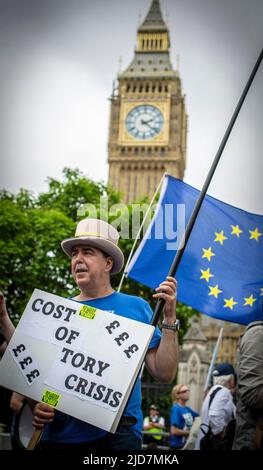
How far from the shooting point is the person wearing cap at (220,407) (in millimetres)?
5074

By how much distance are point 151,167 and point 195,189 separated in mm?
48584

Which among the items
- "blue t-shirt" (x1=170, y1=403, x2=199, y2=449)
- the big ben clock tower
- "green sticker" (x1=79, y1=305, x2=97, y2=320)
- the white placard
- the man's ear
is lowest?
"blue t-shirt" (x1=170, y1=403, x2=199, y2=449)

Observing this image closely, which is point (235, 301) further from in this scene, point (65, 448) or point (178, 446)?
point (65, 448)

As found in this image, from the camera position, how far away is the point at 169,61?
57.6 m

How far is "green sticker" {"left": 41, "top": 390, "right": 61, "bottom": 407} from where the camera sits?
2729 mm

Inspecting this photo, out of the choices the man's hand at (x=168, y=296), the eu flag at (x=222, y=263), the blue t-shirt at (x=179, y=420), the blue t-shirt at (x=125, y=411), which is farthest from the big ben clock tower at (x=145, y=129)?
the man's hand at (x=168, y=296)

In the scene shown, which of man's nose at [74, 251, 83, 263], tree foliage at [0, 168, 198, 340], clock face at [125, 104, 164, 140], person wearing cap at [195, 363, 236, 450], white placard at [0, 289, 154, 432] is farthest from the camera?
clock face at [125, 104, 164, 140]

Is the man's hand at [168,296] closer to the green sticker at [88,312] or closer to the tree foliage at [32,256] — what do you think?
the green sticker at [88,312]

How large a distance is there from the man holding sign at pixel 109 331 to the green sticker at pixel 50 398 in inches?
1.0

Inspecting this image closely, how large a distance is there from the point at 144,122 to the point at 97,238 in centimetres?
5152

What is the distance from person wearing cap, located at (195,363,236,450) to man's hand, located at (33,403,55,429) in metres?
2.61

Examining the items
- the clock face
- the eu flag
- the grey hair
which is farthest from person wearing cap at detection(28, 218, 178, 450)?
the clock face

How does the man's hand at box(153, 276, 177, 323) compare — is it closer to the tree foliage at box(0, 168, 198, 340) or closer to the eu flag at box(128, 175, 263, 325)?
the eu flag at box(128, 175, 263, 325)

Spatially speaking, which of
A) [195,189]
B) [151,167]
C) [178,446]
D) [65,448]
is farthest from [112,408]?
[151,167]
